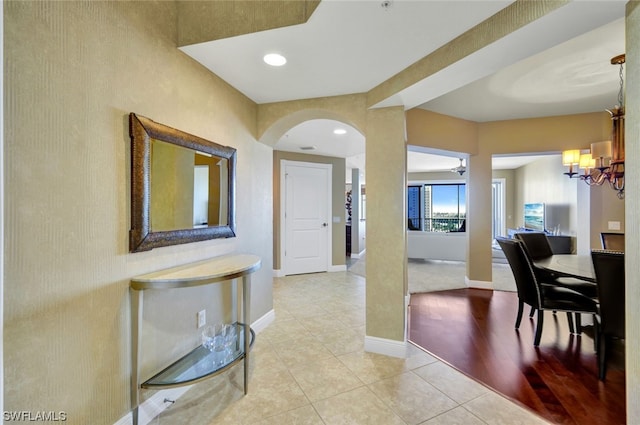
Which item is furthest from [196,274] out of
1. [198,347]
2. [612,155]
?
[612,155]

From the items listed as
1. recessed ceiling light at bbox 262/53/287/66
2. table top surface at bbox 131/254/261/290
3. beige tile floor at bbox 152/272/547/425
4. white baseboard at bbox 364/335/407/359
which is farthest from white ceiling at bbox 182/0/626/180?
beige tile floor at bbox 152/272/547/425

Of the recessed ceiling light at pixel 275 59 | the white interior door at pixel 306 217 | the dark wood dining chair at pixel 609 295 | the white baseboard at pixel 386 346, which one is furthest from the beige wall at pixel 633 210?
the white interior door at pixel 306 217

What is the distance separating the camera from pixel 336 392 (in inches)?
75.3

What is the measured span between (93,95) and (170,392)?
180 cm

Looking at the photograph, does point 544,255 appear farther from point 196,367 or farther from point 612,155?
point 196,367

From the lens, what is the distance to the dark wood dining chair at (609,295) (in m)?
1.91

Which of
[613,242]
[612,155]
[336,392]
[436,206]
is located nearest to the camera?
[336,392]

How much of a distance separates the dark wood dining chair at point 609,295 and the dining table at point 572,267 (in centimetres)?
17

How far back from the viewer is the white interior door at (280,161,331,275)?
5.28m

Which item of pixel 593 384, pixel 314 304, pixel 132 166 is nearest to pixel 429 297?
pixel 314 304

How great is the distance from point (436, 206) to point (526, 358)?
6.66 m

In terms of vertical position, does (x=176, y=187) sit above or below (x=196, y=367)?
above

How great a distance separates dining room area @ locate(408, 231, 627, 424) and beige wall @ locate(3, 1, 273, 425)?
2380 mm

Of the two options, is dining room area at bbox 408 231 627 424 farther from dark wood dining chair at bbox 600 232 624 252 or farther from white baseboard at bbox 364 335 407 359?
white baseboard at bbox 364 335 407 359
